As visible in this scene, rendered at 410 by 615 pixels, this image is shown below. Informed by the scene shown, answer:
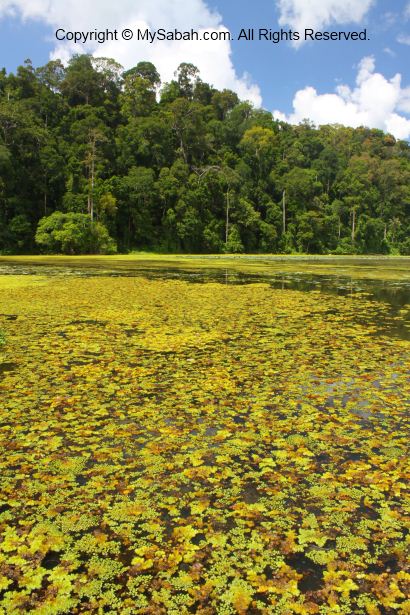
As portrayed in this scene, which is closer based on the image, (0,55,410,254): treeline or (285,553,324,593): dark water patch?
(285,553,324,593): dark water patch

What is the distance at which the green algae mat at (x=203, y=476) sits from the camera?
2.43 m

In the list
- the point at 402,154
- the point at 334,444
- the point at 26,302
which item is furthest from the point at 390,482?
the point at 402,154

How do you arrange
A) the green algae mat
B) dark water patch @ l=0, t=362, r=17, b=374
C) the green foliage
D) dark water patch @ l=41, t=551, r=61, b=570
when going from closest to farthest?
the green algae mat → dark water patch @ l=41, t=551, r=61, b=570 → dark water patch @ l=0, t=362, r=17, b=374 → the green foliage

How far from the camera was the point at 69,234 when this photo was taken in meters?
37.4

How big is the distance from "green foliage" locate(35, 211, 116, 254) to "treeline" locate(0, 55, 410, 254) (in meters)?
0.11

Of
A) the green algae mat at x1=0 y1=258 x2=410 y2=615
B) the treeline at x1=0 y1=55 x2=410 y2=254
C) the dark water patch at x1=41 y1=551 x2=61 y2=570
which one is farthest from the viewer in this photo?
the treeline at x1=0 y1=55 x2=410 y2=254

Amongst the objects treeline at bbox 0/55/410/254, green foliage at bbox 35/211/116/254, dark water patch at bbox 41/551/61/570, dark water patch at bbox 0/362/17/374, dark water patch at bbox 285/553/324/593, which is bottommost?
dark water patch at bbox 285/553/324/593

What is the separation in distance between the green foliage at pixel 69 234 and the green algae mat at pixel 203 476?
3156cm

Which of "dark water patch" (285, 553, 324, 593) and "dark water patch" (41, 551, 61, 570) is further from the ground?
"dark water patch" (41, 551, 61, 570)

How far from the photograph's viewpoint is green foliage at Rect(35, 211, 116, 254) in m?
37.7

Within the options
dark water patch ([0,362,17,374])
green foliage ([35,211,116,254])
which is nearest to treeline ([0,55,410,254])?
green foliage ([35,211,116,254])

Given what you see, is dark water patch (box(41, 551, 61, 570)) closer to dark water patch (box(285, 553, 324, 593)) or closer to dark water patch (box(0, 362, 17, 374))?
dark water patch (box(285, 553, 324, 593))

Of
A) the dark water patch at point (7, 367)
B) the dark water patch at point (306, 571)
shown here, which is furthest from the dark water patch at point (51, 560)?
the dark water patch at point (7, 367)

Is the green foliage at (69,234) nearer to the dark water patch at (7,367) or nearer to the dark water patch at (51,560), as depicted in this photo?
the dark water patch at (7,367)
